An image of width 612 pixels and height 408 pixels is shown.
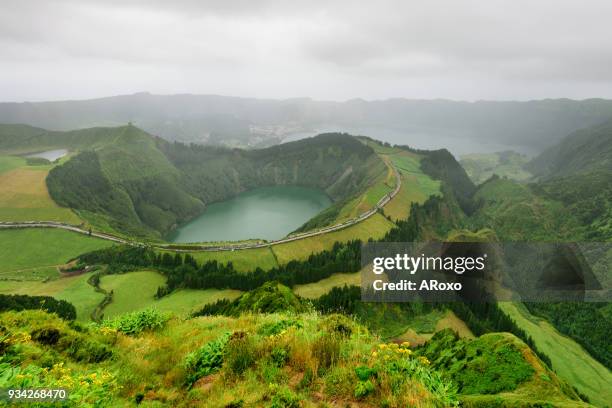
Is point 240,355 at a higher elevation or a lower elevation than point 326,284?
higher

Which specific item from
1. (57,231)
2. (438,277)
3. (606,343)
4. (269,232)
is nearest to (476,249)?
(606,343)

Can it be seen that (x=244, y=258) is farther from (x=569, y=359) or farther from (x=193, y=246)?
(x=569, y=359)

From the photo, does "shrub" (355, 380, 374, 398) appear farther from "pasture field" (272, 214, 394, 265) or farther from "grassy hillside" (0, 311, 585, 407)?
Answer: "pasture field" (272, 214, 394, 265)

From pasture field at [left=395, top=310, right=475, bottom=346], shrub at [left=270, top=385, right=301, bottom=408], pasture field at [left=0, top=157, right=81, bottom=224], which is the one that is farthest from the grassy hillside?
pasture field at [left=0, top=157, right=81, bottom=224]

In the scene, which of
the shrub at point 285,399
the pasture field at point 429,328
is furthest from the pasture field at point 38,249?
→ the shrub at point 285,399

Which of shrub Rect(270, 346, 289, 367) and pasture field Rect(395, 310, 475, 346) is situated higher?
shrub Rect(270, 346, 289, 367)

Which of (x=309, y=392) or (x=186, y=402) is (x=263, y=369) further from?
(x=186, y=402)

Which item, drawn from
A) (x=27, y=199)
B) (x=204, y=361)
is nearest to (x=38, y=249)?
(x=27, y=199)
